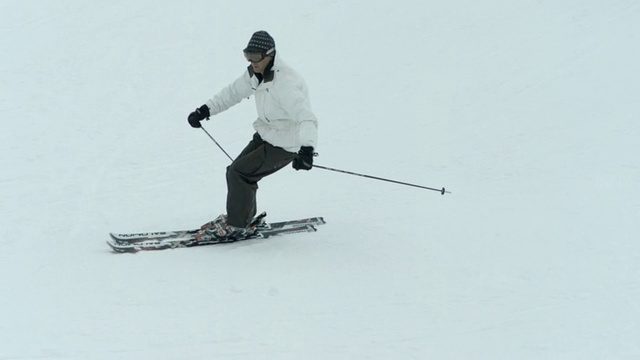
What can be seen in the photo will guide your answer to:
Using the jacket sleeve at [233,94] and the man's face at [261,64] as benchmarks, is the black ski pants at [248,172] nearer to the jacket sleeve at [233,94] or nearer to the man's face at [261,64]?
the jacket sleeve at [233,94]

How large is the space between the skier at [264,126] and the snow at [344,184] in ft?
1.02

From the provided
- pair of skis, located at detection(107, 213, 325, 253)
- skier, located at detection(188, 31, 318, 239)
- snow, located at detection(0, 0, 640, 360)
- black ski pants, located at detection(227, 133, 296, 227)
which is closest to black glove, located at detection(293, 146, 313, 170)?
skier, located at detection(188, 31, 318, 239)

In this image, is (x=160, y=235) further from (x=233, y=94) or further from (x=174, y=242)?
(x=233, y=94)

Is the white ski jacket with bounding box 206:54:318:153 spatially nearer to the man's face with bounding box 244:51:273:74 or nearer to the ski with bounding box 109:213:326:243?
the man's face with bounding box 244:51:273:74

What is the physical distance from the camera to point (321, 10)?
1396 cm

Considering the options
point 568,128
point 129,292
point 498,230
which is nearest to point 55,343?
point 129,292

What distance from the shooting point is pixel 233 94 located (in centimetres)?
631

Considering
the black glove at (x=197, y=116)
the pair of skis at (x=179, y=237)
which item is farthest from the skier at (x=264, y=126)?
the pair of skis at (x=179, y=237)

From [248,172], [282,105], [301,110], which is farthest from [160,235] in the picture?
[301,110]

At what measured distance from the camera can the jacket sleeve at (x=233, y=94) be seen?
6.19 metres

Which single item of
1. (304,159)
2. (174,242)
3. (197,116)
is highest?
(197,116)

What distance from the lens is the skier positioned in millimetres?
5695

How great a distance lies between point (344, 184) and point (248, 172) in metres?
2.14

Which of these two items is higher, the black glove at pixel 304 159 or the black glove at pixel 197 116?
the black glove at pixel 197 116
